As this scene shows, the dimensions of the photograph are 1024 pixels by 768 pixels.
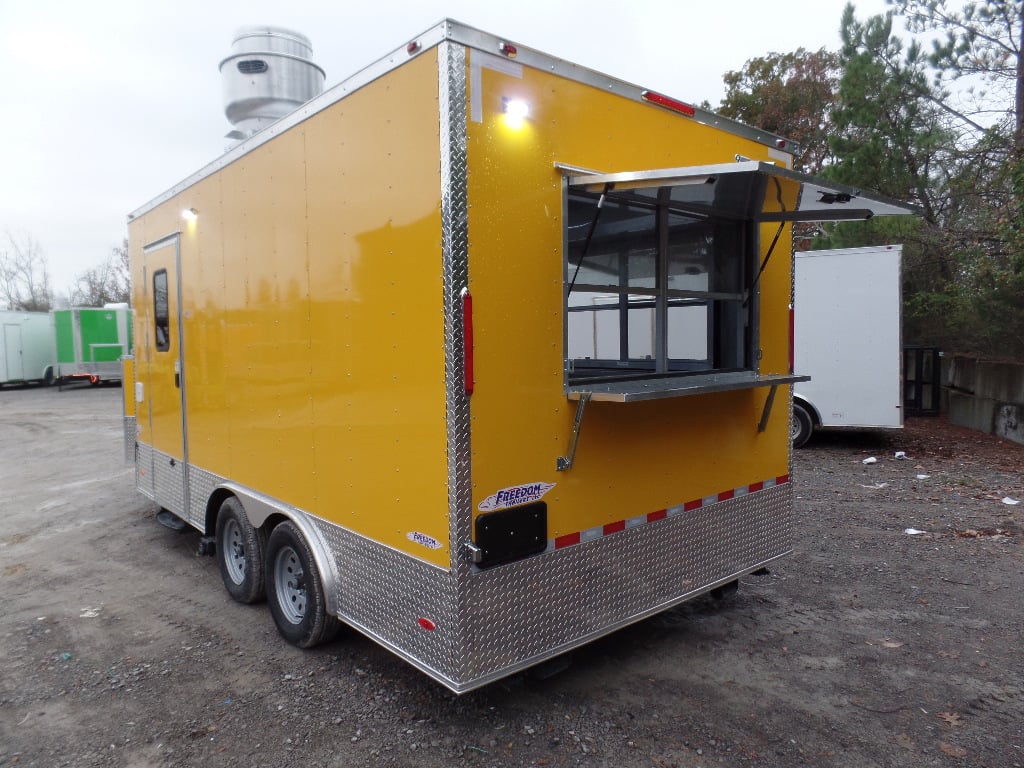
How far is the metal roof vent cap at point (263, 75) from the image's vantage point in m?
5.51

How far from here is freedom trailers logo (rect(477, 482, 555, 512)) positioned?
2809mm

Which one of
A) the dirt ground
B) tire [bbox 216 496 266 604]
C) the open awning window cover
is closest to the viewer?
the open awning window cover

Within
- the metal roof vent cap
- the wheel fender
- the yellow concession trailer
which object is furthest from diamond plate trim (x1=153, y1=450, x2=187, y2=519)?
the metal roof vent cap

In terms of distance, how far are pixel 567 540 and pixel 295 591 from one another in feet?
5.85

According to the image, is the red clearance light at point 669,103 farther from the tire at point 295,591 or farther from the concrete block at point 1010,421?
the concrete block at point 1010,421

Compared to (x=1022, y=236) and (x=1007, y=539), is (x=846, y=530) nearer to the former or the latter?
(x=1007, y=539)

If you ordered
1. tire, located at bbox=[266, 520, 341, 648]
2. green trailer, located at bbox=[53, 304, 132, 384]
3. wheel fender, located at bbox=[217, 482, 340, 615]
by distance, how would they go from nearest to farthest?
wheel fender, located at bbox=[217, 482, 340, 615] → tire, located at bbox=[266, 520, 341, 648] → green trailer, located at bbox=[53, 304, 132, 384]

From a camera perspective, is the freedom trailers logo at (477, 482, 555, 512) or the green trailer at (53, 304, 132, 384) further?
the green trailer at (53, 304, 132, 384)

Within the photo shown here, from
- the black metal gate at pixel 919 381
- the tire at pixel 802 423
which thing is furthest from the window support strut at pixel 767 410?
the black metal gate at pixel 919 381

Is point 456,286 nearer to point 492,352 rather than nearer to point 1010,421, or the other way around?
point 492,352

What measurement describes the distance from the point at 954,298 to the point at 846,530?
26.4 feet

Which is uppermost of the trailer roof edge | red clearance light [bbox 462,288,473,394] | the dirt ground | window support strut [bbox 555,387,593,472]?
the trailer roof edge

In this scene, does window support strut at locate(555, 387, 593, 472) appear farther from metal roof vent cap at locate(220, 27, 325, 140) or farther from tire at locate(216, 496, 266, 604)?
metal roof vent cap at locate(220, 27, 325, 140)

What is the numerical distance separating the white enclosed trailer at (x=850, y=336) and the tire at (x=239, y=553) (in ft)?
23.7
